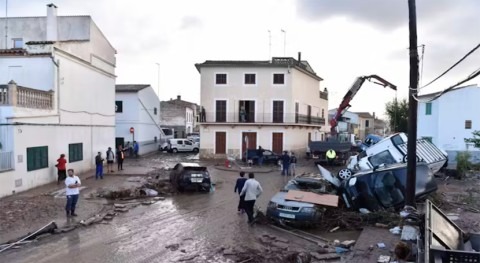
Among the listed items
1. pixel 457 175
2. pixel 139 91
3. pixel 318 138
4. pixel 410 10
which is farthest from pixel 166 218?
pixel 318 138

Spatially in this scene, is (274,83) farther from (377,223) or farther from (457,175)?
(377,223)

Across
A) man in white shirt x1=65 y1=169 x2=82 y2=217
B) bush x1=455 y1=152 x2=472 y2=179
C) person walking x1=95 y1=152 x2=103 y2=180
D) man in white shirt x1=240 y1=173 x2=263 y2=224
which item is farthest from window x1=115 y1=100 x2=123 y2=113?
man in white shirt x1=240 y1=173 x2=263 y2=224

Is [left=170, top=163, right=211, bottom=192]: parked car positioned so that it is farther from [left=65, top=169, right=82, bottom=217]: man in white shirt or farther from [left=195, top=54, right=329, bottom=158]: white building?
[left=195, top=54, right=329, bottom=158]: white building

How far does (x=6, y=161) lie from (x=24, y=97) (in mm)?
3155

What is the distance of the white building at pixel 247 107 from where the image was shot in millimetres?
40625

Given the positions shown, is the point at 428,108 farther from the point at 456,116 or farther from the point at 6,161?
the point at 6,161

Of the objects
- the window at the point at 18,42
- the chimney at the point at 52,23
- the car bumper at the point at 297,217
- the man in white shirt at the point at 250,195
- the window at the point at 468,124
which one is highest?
the chimney at the point at 52,23

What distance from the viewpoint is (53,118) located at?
73.0ft

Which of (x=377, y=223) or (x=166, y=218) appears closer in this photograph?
(x=377, y=223)

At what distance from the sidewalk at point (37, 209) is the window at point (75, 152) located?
3.16 metres

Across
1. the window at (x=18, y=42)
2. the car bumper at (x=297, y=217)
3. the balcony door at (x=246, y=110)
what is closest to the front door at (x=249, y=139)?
the balcony door at (x=246, y=110)

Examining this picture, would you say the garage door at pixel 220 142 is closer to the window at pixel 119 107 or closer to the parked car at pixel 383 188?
the window at pixel 119 107

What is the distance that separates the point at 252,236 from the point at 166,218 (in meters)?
3.70

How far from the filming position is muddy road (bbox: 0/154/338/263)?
977 cm
